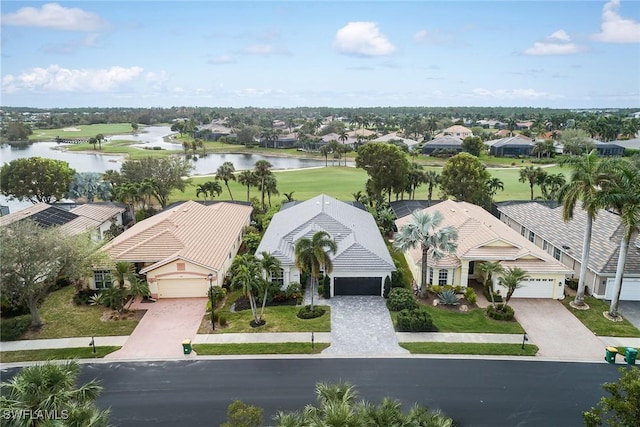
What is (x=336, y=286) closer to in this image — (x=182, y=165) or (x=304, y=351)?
(x=304, y=351)

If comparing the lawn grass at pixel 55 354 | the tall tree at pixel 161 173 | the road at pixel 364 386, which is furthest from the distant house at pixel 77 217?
Result: the road at pixel 364 386

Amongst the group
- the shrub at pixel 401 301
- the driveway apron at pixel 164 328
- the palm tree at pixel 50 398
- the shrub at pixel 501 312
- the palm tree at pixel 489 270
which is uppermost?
the palm tree at pixel 50 398

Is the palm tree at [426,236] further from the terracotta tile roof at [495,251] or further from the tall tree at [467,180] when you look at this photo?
the tall tree at [467,180]

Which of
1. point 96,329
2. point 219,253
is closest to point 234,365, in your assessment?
point 96,329

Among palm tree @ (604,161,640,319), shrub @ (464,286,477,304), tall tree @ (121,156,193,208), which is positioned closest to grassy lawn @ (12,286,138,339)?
shrub @ (464,286,477,304)

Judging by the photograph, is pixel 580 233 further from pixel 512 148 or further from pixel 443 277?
pixel 512 148

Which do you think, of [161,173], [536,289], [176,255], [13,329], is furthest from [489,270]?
[161,173]

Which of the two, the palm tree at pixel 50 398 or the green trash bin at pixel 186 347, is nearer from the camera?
the palm tree at pixel 50 398
